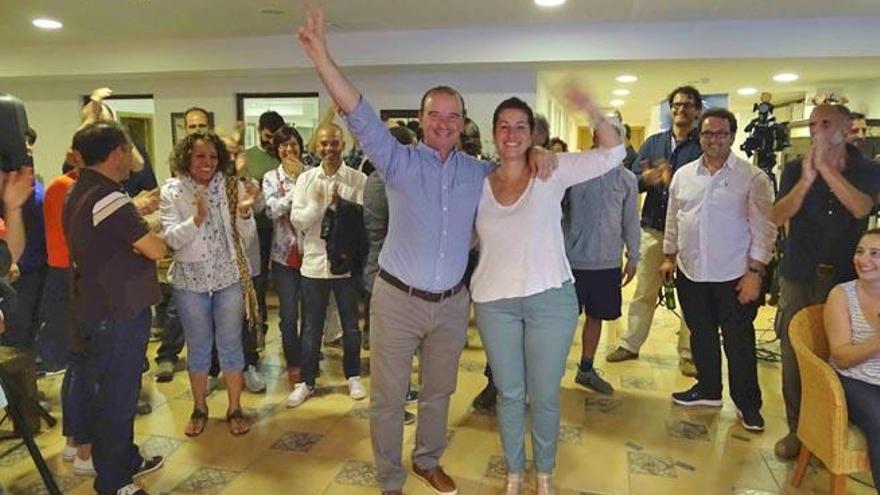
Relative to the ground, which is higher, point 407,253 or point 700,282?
point 407,253

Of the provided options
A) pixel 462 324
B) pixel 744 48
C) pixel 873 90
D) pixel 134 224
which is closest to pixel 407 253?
pixel 462 324

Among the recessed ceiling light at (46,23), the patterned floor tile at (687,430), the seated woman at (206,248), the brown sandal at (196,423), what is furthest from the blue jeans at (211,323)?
the recessed ceiling light at (46,23)

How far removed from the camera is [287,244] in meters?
3.11

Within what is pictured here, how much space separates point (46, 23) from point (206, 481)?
4640 mm

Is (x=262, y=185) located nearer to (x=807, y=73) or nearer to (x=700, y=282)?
(x=700, y=282)

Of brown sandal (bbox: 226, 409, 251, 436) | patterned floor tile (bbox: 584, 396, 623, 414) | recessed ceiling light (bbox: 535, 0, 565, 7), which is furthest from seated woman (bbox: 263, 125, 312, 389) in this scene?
recessed ceiling light (bbox: 535, 0, 565, 7)

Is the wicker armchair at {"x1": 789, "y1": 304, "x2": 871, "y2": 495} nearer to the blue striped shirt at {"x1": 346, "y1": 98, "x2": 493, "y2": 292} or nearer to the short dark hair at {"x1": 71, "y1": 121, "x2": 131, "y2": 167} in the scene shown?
the blue striped shirt at {"x1": 346, "y1": 98, "x2": 493, "y2": 292}

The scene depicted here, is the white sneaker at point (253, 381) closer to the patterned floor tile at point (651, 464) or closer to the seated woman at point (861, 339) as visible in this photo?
the patterned floor tile at point (651, 464)

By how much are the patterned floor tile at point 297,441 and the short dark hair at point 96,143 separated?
56.2 inches

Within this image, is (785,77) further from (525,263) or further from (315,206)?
(525,263)

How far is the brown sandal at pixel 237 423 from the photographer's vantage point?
2760 millimetres

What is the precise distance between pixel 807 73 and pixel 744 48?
1.80 meters

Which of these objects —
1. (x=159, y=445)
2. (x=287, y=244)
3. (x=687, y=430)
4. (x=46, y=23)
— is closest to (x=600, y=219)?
(x=687, y=430)

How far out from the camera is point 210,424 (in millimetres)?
2871
